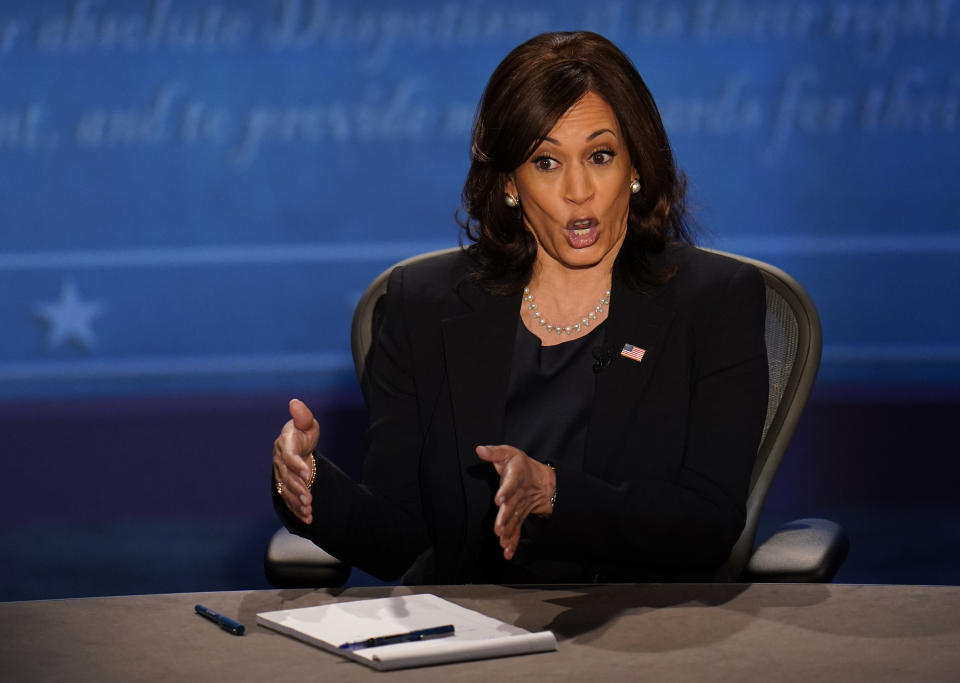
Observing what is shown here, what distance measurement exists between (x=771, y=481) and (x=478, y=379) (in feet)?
1.68

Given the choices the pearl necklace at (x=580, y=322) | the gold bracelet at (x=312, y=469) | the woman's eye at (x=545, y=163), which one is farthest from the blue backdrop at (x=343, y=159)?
the gold bracelet at (x=312, y=469)

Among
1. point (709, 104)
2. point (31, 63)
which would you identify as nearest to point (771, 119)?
point (709, 104)

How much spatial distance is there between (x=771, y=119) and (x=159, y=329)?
2.02m

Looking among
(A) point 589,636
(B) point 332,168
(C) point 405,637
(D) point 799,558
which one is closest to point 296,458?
(C) point 405,637

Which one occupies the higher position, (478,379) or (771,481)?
(478,379)

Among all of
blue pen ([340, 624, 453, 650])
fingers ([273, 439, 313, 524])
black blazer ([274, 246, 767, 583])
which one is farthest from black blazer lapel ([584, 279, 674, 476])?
blue pen ([340, 624, 453, 650])

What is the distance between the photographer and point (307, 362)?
14.0 feet

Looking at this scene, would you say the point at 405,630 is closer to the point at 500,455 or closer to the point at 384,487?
the point at 500,455

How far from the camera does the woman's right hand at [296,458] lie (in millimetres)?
1746

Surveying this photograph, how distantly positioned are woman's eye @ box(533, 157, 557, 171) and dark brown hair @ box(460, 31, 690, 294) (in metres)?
0.02

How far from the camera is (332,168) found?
4211 millimetres

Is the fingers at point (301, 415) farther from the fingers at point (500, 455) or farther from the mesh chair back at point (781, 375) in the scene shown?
the mesh chair back at point (781, 375)

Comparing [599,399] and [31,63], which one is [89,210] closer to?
[31,63]

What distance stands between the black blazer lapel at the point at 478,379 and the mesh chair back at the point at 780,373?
24 centimetres
